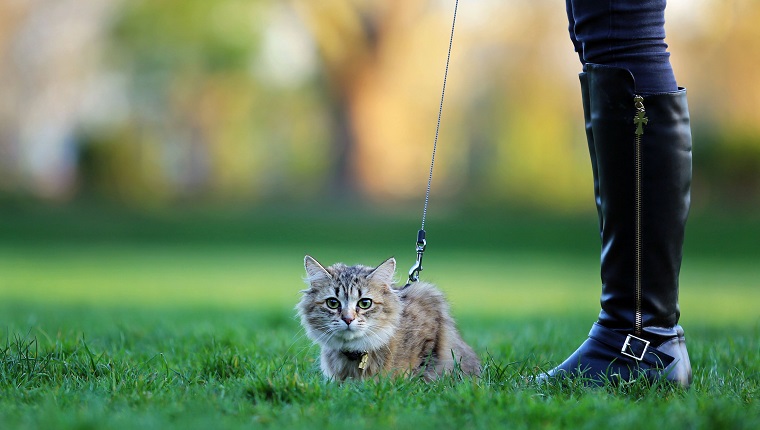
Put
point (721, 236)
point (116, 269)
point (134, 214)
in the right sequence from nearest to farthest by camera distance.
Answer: point (116, 269) → point (721, 236) → point (134, 214)

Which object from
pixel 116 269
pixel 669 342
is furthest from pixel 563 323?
pixel 116 269

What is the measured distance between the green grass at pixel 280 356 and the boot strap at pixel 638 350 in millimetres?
133

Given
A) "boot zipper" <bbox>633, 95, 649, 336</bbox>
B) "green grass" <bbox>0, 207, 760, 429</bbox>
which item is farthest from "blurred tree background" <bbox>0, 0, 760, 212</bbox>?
"boot zipper" <bbox>633, 95, 649, 336</bbox>

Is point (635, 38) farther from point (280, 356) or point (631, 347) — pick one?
point (280, 356)

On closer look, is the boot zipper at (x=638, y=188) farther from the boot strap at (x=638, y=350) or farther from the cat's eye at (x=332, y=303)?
the cat's eye at (x=332, y=303)

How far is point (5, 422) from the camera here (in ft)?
7.43

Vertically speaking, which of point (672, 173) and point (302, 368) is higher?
point (672, 173)

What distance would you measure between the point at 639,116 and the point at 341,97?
839 inches

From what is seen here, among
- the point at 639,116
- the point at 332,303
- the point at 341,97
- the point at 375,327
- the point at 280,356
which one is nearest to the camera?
the point at 639,116

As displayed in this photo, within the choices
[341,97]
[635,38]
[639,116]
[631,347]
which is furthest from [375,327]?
[341,97]

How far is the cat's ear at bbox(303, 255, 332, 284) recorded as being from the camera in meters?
3.25

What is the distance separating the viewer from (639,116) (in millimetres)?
2826

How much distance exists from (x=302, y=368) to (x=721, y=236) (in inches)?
678

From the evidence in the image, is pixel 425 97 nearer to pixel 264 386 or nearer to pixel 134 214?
pixel 134 214
